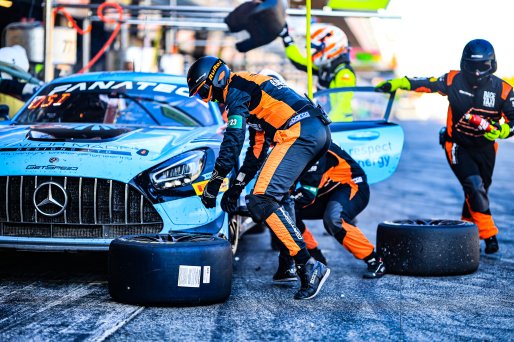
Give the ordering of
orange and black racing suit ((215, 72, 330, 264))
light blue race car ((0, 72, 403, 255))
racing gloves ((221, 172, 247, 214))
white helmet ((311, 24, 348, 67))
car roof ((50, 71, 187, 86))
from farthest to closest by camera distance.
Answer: white helmet ((311, 24, 348, 67)) < car roof ((50, 71, 187, 86)) < racing gloves ((221, 172, 247, 214)) < light blue race car ((0, 72, 403, 255)) < orange and black racing suit ((215, 72, 330, 264))

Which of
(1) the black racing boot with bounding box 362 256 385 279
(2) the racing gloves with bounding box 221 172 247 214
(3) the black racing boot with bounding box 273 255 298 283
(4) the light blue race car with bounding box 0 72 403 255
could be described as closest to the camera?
(4) the light blue race car with bounding box 0 72 403 255

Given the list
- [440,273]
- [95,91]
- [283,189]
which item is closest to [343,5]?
[95,91]

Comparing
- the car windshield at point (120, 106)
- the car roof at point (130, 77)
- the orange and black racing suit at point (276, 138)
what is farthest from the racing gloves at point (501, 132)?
the car roof at point (130, 77)

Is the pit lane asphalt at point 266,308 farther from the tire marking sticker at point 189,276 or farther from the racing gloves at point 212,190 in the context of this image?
the racing gloves at point 212,190

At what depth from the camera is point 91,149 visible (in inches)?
265

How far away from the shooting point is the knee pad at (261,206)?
6277mm

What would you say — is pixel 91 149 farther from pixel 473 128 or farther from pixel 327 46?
pixel 327 46

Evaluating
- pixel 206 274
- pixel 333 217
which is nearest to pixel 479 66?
pixel 333 217

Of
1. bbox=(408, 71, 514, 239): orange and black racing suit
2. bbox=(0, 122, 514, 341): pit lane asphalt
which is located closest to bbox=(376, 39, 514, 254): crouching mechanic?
bbox=(408, 71, 514, 239): orange and black racing suit

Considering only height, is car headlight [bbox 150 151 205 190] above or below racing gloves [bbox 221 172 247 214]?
above

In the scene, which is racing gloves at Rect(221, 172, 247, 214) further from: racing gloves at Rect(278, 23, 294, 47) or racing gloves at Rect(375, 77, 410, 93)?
racing gloves at Rect(278, 23, 294, 47)

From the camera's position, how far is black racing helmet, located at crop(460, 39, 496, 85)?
866 centimetres

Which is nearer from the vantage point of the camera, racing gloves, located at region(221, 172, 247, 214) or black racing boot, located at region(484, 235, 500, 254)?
racing gloves, located at region(221, 172, 247, 214)

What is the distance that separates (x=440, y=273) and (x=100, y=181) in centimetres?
277
